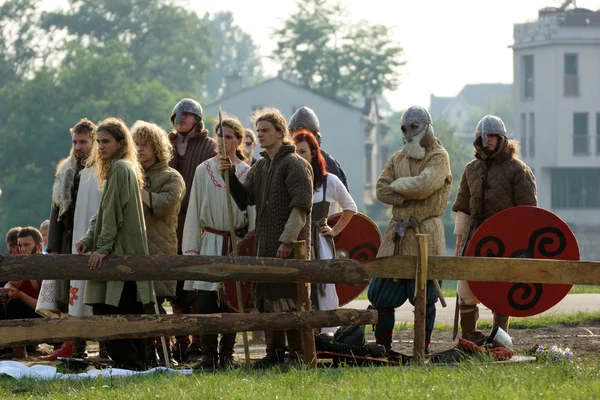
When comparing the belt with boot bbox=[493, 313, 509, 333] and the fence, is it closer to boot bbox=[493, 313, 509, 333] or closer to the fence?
the fence

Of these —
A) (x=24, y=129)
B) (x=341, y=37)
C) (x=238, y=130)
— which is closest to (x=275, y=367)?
(x=238, y=130)

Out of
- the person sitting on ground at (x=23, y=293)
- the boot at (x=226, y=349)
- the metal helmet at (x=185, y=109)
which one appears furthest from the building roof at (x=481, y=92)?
the boot at (x=226, y=349)

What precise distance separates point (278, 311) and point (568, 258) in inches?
87.6

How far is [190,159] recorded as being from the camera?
11.5 m

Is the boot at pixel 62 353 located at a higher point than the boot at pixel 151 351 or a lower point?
lower

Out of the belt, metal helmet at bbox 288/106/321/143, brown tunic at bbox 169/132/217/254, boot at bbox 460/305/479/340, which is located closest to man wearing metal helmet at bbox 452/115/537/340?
boot at bbox 460/305/479/340

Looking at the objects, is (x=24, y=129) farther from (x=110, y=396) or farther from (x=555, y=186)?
(x=110, y=396)

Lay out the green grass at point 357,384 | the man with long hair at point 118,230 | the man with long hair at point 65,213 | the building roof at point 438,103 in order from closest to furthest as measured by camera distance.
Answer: the green grass at point 357,384 < the man with long hair at point 118,230 < the man with long hair at point 65,213 < the building roof at point 438,103

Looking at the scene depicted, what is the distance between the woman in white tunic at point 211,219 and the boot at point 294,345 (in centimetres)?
52

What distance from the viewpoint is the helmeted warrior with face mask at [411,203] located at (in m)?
10.4

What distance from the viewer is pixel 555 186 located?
73.3 m

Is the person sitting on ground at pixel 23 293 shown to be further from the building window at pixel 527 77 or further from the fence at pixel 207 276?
the building window at pixel 527 77

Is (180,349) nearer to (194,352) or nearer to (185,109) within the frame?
(194,352)

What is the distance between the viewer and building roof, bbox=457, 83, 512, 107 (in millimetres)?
176125
